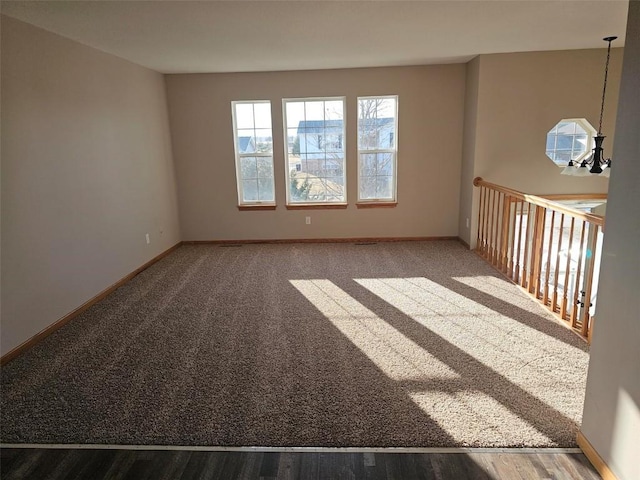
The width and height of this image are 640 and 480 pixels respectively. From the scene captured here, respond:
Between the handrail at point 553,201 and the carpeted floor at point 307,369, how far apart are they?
839mm

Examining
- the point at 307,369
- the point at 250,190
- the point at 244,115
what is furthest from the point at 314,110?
the point at 307,369

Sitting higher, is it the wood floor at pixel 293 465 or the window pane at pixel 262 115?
the window pane at pixel 262 115

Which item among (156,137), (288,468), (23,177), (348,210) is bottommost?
(288,468)

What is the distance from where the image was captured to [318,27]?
132 inches

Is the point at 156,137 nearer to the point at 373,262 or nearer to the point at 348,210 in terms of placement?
the point at 348,210

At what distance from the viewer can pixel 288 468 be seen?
1828mm

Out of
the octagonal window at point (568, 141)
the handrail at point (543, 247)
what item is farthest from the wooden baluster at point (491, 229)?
the octagonal window at point (568, 141)

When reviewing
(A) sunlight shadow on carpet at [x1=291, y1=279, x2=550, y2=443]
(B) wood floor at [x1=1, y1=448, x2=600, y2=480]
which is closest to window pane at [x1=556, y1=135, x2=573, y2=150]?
(A) sunlight shadow on carpet at [x1=291, y1=279, x2=550, y2=443]

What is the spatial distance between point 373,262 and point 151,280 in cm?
253

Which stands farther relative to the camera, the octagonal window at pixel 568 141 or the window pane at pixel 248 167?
the window pane at pixel 248 167

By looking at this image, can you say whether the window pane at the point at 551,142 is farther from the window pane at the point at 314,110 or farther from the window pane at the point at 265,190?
the window pane at the point at 265,190

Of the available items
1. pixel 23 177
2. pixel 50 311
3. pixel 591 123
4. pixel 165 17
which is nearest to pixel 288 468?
pixel 50 311

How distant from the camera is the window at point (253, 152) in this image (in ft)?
18.6

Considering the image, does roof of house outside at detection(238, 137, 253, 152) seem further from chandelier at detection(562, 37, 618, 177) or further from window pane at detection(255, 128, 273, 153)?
chandelier at detection(562, 37, 618, 177)
